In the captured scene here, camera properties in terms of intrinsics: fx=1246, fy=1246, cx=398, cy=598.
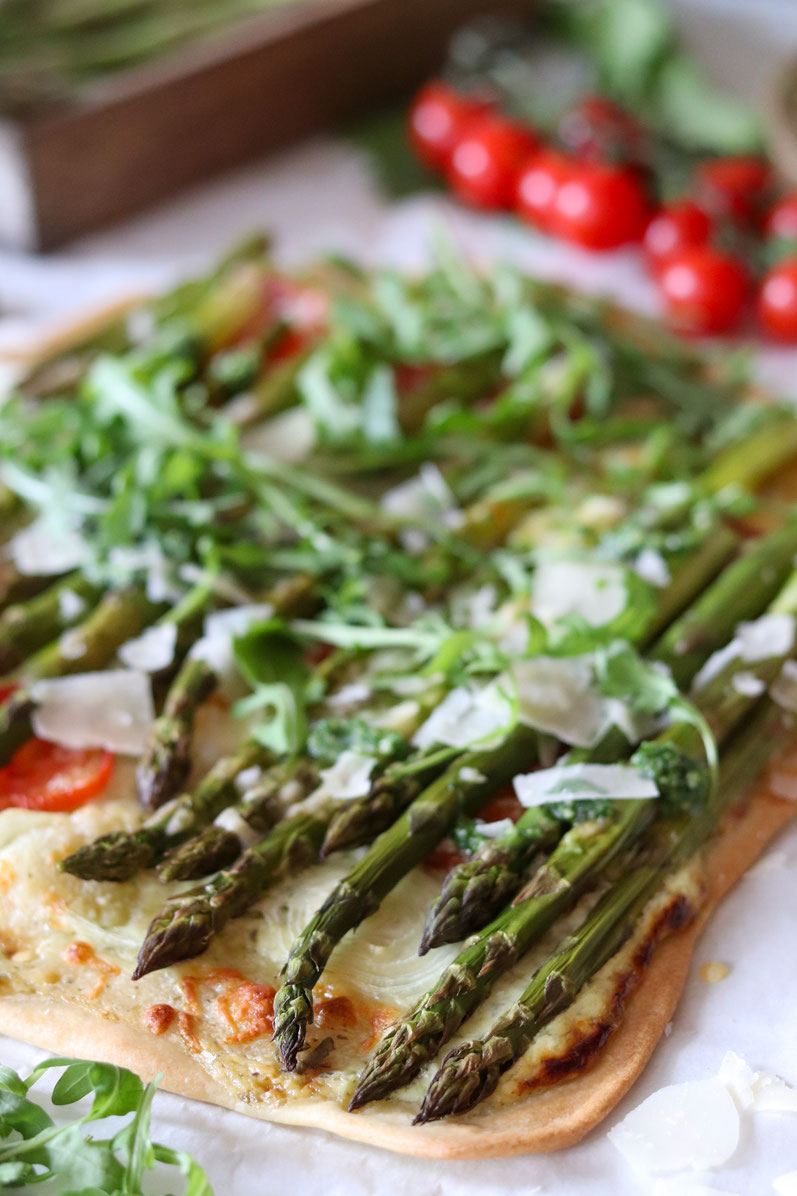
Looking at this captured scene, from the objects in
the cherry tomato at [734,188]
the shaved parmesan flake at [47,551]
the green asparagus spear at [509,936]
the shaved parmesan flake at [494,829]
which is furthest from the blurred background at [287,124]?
the shaved parmesan flake at [494,829]

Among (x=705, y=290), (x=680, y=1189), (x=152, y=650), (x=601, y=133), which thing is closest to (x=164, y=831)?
(x=152, y=650)

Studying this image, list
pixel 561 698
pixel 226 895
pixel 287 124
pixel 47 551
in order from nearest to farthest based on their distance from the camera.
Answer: pixel 226 895 → pixel 561 698 → pixel 47 551 → pixel 287 124

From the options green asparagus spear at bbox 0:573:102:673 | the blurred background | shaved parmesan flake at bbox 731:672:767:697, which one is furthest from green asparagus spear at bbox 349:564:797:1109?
the blurred background

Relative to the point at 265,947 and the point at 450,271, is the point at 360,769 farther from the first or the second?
the point at 450,271

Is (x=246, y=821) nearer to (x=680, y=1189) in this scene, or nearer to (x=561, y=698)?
(x=561, y=698)

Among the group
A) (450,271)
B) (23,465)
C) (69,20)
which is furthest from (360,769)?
(69,20)

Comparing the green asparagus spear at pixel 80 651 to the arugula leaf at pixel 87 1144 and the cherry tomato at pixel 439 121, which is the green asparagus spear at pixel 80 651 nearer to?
the arugula leaf at pixel 87 1144
